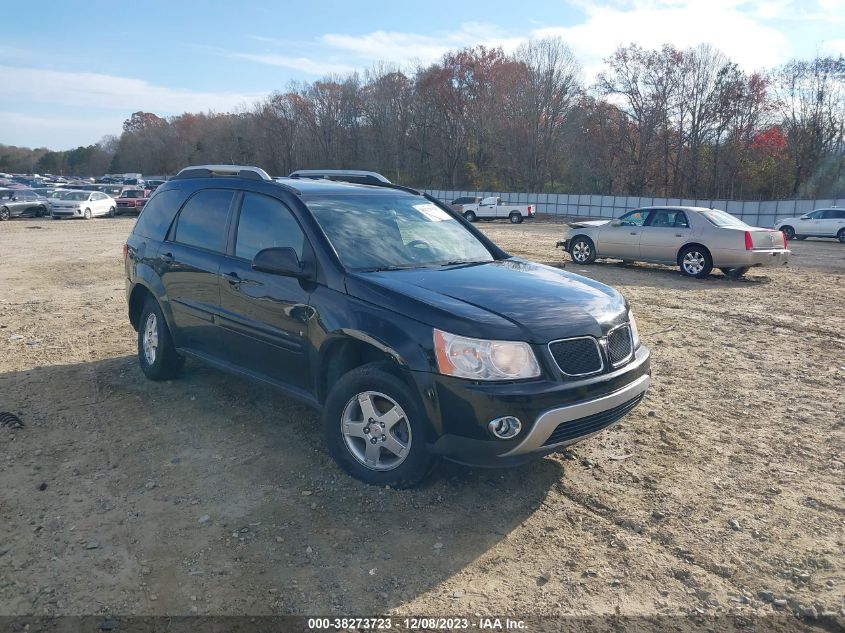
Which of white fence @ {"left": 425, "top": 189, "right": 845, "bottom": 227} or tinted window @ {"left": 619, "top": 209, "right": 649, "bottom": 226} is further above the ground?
white fence @ {"left": 425, "top": 189, "right": 845, "bottom": 227}

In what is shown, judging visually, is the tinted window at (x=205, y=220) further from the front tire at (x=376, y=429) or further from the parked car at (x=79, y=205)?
the parked car at (x=79, y=205)

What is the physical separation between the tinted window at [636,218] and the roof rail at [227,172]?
37.8 feet

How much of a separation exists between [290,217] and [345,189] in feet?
2.14

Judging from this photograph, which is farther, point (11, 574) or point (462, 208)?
point (462, 208)

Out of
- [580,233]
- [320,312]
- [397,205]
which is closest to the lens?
[320,312]

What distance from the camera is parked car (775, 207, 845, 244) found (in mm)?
26781

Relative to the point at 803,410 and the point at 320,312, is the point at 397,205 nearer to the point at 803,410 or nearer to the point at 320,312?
the point at 320,312

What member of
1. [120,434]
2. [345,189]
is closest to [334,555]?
[120,434]

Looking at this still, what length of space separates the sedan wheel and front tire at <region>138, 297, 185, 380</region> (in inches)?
101

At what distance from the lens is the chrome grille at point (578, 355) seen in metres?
3.62

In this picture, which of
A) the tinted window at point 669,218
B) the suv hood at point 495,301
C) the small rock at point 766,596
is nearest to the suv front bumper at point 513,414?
the suv hood at point 495,301

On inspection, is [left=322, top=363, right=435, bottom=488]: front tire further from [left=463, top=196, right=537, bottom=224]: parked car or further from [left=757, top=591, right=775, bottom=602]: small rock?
[left=463, top=196, right=537, bottom=224]: parked car

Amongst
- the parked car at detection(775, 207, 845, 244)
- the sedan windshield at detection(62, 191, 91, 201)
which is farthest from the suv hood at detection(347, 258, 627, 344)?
the sedan windshield at detection(62, 191, 91, 201)

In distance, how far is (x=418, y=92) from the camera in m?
72.4
